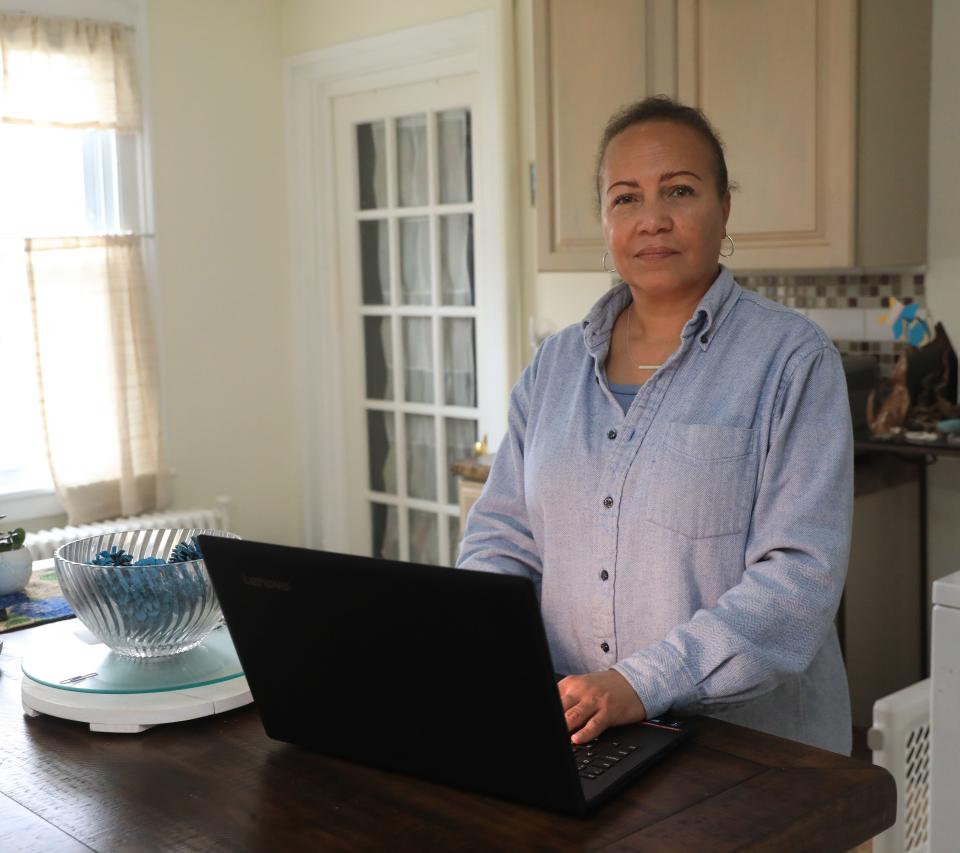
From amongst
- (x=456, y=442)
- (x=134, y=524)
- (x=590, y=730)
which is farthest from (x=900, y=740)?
(x=134, y=524)

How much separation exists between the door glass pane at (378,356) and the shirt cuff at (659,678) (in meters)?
3.39

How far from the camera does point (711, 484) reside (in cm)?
153

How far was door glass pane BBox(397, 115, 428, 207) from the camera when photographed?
443 centimetres

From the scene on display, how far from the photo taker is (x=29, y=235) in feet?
13.7

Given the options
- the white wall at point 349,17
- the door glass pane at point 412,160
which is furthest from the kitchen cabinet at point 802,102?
the door glass pane at point 412,160

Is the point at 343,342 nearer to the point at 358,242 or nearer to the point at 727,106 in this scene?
the point at 358,242

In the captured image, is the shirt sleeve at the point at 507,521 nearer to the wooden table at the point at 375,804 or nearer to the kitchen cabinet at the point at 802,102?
the wooden table at the point at 375,804

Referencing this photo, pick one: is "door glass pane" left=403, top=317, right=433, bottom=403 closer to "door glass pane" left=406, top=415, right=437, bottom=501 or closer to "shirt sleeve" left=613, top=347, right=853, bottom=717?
"door glass pane" left=406, top=415, right=437, bottom=501

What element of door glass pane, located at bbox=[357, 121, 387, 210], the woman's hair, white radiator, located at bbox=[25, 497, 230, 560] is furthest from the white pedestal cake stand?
door glass pane, located at bbox=[357, 121, 387, 210]

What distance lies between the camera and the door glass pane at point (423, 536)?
4.60m

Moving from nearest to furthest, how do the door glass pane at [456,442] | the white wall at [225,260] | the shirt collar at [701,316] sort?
the shirt collar at [701,316] → the door glass pane at [456,442] → the white wall at [225,260]

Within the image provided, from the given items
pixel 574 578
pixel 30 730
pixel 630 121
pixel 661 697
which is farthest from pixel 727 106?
pixel 30 730

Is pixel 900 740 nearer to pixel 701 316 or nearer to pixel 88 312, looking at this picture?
pixel 701 316

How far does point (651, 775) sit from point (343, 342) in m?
3.79
